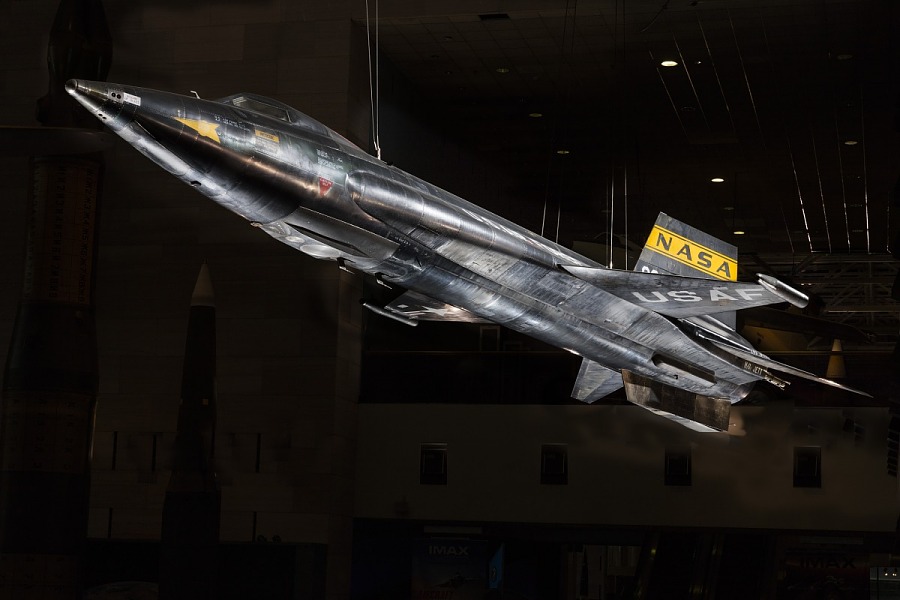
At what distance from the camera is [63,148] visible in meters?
9.83

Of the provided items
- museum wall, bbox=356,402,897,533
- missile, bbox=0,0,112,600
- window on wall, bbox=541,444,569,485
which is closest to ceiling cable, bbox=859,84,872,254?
museum wall, bbox=356,402,897,533

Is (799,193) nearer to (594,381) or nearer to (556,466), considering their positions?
(556,466)

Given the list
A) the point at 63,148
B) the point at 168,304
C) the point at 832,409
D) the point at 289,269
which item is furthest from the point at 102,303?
the point at 832,409

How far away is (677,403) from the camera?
12.6 metres

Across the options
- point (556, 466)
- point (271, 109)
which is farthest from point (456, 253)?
point (556, 466)

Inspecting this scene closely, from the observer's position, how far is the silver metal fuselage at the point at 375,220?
7.39 m

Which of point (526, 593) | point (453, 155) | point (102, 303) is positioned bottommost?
point (526, 593)

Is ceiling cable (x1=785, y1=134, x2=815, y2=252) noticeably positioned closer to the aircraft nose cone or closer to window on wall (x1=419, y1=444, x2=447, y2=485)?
window on wall (x1=419, y1=444, x2=447, y2=485)

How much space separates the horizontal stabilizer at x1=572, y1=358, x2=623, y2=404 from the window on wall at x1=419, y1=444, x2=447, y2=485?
17.6ft

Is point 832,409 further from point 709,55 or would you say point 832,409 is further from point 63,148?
point 63,148

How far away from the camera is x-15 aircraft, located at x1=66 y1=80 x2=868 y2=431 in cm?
752

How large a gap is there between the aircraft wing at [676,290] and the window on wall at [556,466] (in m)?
8.00

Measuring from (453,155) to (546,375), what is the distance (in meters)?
6.27

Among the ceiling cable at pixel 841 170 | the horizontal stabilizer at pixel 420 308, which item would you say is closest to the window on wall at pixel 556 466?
the horizontal stabilizer at pixel 420 308
